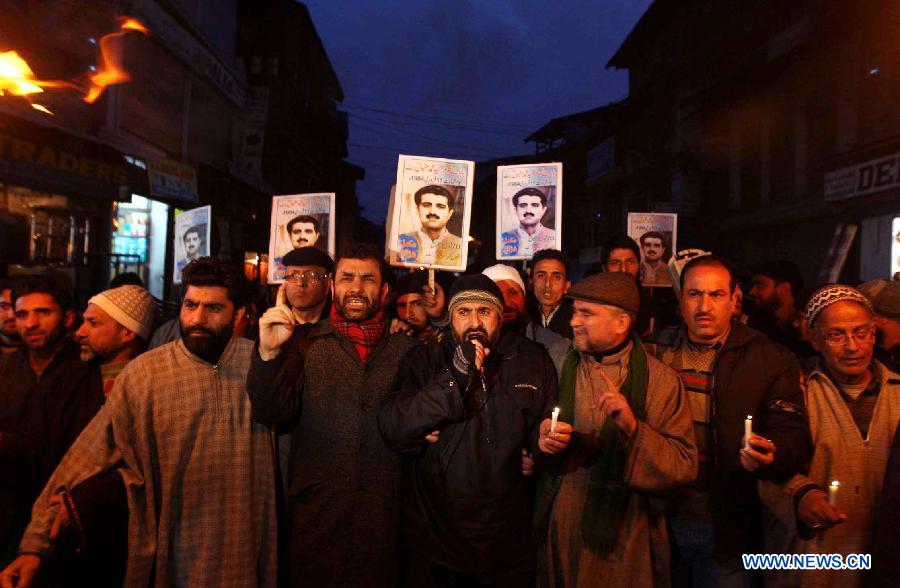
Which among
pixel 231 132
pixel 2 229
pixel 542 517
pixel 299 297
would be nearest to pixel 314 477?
pixel 542 517

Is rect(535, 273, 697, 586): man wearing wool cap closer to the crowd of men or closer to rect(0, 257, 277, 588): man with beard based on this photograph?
the crowd of men

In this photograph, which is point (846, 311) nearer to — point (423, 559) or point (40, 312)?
point (423, 559)

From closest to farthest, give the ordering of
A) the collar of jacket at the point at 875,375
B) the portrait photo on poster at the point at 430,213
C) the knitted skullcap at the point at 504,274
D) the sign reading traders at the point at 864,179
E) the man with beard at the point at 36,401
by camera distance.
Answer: the collar of jacket at the point at 875,375
the man with beard at the point at 36,401
the knitted skullcap at the point at 504,274
the portrait photo on poster at the point at 430,213
the sign reading traders at the point at 864,179

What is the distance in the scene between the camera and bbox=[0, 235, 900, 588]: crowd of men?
267 centimetres

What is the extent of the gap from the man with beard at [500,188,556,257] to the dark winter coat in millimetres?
2855

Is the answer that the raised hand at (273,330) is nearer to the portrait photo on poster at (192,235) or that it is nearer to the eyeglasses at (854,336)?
the eyeglasses at (854,336)

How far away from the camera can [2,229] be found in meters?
9.12

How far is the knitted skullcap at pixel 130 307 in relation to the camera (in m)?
3.49

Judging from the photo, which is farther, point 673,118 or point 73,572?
point 673,118

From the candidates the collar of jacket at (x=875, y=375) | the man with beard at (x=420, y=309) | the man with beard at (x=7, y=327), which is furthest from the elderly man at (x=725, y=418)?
the man with beard at (x=7, y=327)

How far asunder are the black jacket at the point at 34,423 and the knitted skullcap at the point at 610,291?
9.32 ft

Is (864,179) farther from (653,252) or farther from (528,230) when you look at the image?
(528,230)

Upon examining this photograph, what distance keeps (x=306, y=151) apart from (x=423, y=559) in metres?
25.7

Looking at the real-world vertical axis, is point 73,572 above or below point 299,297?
below
